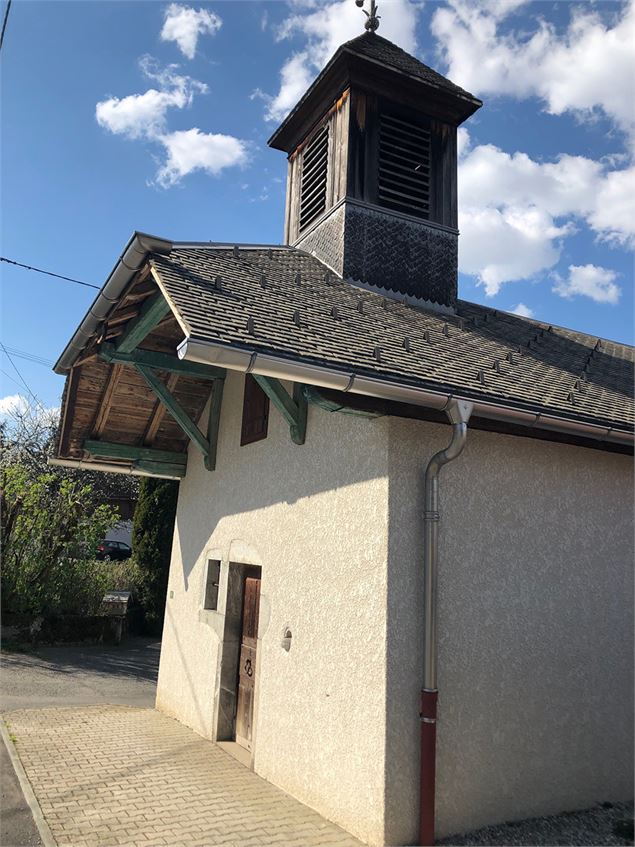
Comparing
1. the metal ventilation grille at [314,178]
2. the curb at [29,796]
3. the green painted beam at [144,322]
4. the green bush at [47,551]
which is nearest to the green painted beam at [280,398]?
the green painted beam at [144,322]

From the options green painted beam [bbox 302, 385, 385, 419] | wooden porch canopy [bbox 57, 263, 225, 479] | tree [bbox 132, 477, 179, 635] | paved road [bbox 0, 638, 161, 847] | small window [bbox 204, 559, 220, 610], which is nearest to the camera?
green painted beam [bbox 302, 385, 385, 419]

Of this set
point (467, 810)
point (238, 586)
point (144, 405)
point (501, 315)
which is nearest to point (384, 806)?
point (467, 810)

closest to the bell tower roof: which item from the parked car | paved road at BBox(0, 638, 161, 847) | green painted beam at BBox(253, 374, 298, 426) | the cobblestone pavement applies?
green painted beam at BBox(253, 374, 298, 426)

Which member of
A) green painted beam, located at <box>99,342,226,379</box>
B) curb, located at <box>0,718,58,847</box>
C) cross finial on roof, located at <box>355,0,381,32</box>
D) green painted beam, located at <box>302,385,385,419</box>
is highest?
cross finial on roof, located at <box>355,0,381,32</box>

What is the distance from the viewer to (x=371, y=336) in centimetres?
547

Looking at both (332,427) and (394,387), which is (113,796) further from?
(394,387)

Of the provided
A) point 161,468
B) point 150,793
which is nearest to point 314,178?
point 161,468

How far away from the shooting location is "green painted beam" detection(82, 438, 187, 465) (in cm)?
892

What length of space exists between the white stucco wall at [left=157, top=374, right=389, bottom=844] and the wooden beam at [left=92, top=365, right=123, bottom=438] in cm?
175

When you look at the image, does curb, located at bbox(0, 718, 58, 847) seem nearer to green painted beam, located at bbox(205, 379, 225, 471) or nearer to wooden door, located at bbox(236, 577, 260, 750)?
wooden door, located at bbox(236, 577, 260, 750)

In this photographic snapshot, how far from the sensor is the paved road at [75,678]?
882 centimetres

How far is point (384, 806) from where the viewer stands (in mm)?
4211

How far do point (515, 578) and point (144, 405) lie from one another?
5.39m

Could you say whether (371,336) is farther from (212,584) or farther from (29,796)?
(29,796)
